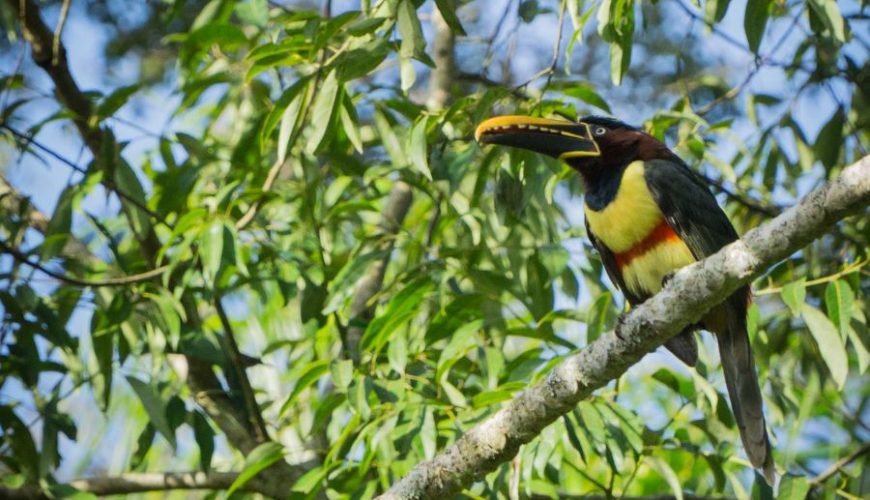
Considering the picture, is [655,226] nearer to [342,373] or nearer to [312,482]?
[342,373]

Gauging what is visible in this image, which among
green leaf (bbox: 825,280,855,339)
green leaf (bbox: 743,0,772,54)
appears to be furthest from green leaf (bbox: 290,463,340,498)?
green leaf (bbox: 743,0,772,54)

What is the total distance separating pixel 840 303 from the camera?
385cm

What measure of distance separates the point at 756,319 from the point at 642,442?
557mm

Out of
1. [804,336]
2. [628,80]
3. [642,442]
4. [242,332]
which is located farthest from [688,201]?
[628,80]

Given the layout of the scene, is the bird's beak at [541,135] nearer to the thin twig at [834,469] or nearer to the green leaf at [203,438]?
the thin twig at [834,469]

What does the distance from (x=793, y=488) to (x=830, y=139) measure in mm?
1911

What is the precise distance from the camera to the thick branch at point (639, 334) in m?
2.88

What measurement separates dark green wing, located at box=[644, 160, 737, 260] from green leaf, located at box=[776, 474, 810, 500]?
0.87 meters

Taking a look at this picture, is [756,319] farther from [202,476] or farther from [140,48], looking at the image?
[140,48]

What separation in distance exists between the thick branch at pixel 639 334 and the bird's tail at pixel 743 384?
78 centimetres

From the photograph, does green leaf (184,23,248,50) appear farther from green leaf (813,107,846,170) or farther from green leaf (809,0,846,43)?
green leaf (813,107,846,170)

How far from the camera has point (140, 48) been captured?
7539 millimetres

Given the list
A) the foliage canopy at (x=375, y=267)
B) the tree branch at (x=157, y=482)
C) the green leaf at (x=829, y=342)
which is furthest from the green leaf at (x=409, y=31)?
the tree branch at (x=157, y=482)

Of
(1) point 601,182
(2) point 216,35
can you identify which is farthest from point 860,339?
(2) point 216,35
